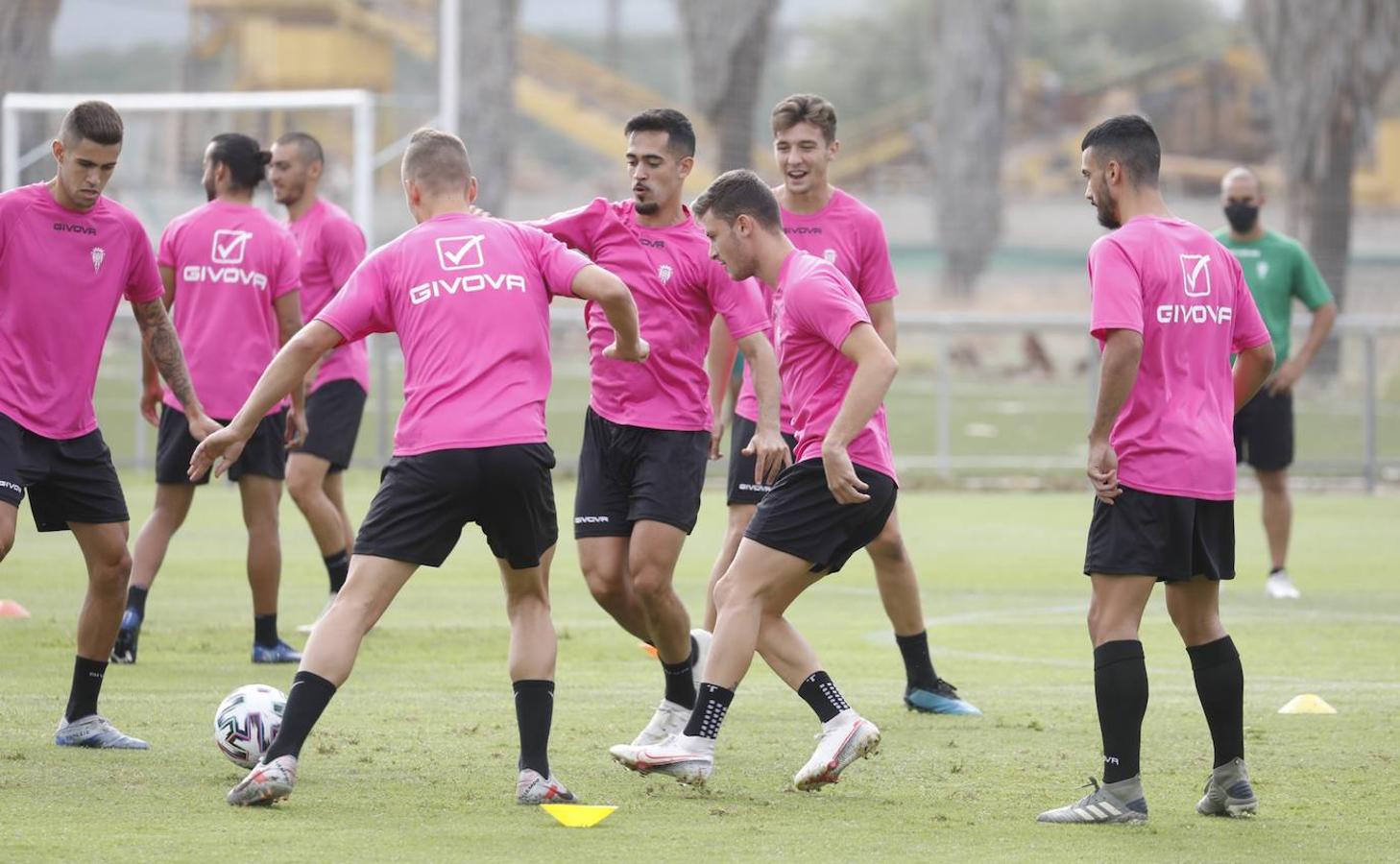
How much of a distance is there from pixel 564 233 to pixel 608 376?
61cm

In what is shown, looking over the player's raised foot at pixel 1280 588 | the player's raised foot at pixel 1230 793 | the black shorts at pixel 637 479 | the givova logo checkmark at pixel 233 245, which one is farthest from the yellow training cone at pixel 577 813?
the player's raised foot at pixel 1280 588

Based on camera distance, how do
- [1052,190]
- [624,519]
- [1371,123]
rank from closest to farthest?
[624,519], [1371,123], [1052,190]

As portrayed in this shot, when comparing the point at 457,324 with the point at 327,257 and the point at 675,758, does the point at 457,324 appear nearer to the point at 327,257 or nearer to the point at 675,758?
the point at 675,758

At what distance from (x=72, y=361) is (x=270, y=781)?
1.99 m

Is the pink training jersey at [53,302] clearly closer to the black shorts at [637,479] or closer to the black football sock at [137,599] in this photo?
the black shorts at [637,479]

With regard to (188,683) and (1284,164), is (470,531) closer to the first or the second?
(188,683)

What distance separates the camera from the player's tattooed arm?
7789 mm

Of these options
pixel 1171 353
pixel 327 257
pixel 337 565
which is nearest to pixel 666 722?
pixel 1171 353

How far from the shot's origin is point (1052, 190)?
53.4 metres

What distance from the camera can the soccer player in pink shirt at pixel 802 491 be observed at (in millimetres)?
6684

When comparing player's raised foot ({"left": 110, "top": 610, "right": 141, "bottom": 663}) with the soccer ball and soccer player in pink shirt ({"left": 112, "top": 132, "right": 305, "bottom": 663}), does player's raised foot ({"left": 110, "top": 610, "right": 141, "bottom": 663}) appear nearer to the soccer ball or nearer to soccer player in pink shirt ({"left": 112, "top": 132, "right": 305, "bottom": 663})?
soccer player in pink shirt ({"left": 112, "top": 132, "right": 305, "bottom": 663})

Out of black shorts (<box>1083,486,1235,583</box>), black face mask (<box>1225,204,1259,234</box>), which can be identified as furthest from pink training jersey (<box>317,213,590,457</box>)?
black face mask (<box>1225,204,1259,234</box>)

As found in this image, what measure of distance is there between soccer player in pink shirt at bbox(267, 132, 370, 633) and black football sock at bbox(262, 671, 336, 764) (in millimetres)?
4246

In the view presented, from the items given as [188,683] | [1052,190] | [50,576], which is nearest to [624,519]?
[188,683]
